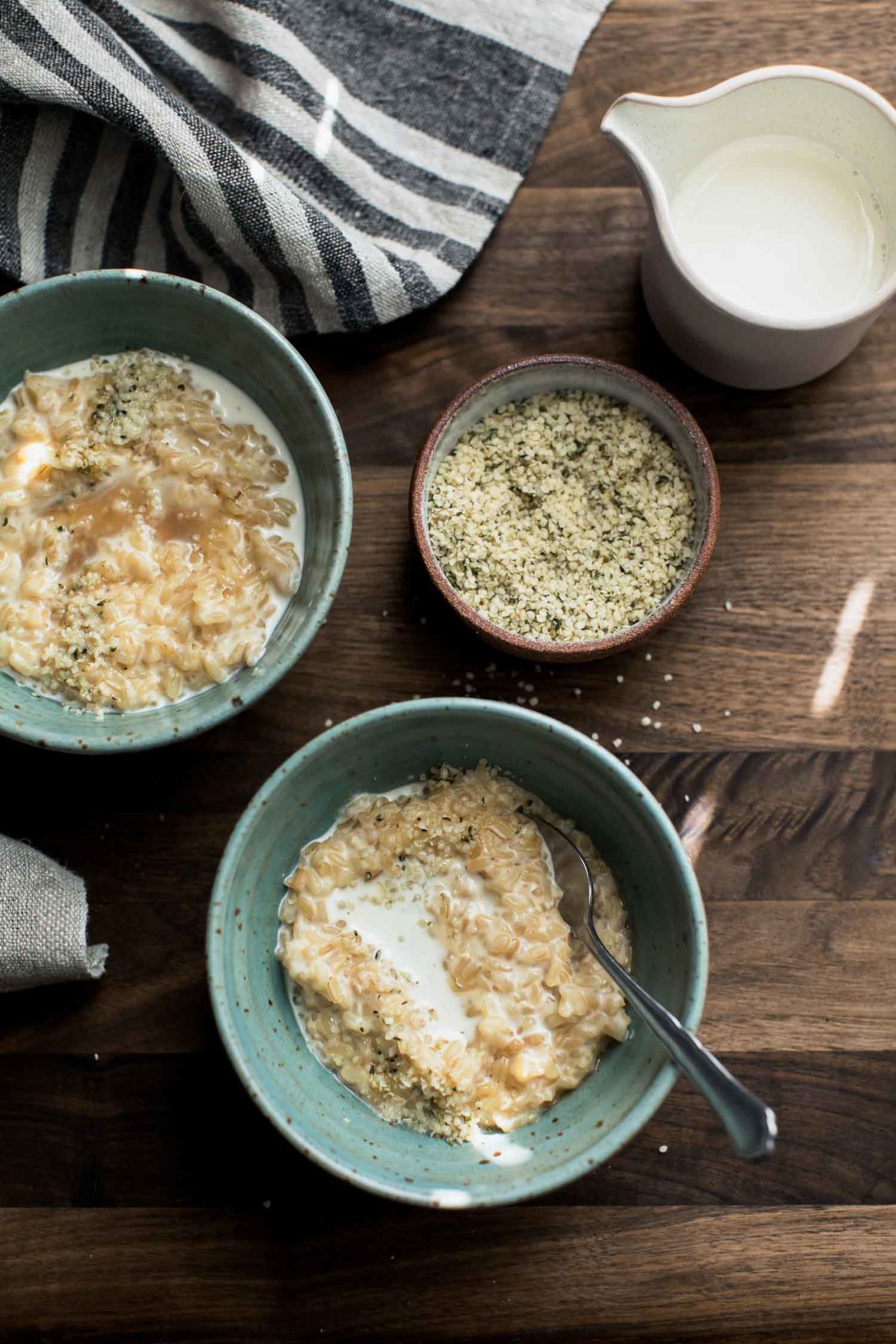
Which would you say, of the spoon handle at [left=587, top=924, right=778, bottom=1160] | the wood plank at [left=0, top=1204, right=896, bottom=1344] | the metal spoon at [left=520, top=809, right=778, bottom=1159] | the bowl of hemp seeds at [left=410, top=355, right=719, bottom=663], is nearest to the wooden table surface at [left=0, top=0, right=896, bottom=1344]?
the wood plank at [left=0, top=1204, right=896, bottom=1344]

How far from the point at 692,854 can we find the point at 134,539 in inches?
35.5

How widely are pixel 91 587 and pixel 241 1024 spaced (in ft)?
1.92

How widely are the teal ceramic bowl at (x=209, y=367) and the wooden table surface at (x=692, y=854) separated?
8.0 inches

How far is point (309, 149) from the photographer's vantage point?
1790 mm

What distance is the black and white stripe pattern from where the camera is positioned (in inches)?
68.9

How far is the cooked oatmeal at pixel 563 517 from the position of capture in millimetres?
1695

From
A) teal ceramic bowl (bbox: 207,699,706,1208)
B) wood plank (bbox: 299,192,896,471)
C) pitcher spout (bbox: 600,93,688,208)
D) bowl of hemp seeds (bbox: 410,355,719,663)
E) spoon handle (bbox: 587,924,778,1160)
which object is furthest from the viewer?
wood plank (bbox: 299,192,896,471)

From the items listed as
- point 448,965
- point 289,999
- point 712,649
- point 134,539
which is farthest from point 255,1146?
point 712,649

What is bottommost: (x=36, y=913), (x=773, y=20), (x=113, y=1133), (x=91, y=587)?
(x=113, y=1133)

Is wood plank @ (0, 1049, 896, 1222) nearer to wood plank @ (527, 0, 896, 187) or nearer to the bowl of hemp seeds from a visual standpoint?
the bowl of hemp seeds

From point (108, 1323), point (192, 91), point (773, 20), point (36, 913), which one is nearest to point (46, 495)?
point (36, 913)

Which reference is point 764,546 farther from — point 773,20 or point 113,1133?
point 113,1133

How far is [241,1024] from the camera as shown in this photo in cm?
149

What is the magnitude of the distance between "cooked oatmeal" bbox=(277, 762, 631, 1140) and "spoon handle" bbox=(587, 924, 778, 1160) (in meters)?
0.07
